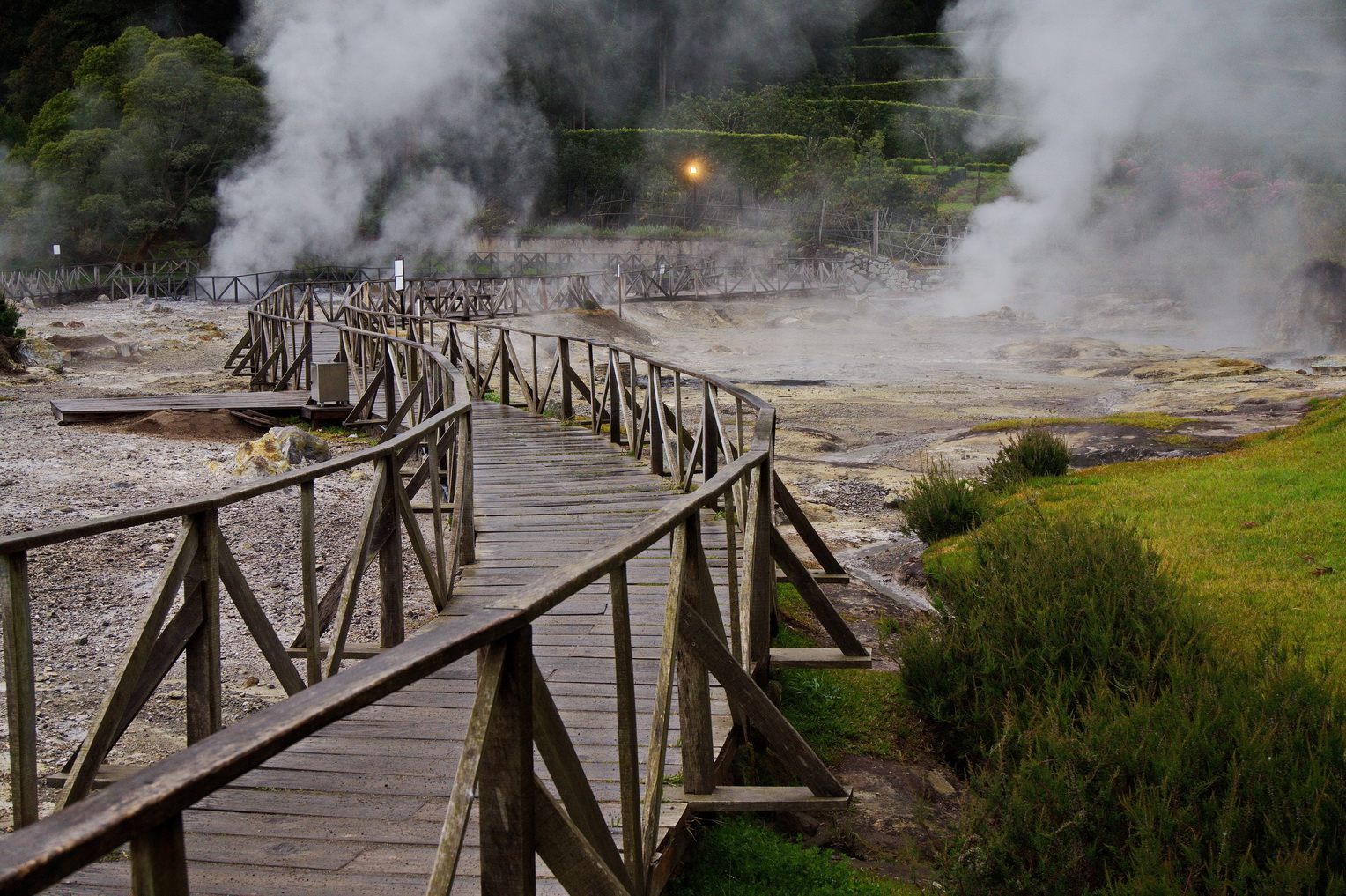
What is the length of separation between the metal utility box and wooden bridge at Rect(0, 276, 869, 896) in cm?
689

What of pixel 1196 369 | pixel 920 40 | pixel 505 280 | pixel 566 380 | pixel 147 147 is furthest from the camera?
pixel 920 40

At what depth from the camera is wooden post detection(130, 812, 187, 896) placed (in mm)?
1062

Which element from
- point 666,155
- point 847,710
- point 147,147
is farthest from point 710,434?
point 666,155

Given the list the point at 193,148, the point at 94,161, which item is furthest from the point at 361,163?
the point at 94,161

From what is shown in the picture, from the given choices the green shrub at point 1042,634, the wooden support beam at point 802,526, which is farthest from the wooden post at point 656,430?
the green shrub at point 1042,634

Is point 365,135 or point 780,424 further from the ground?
point 365,135

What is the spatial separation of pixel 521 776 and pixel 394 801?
4.04 feet

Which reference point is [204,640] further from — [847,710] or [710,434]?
[710,434]

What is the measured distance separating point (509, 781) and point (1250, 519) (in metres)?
6.50

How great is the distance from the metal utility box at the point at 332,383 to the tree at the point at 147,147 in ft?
81.3

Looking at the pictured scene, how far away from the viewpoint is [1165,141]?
39.3 m

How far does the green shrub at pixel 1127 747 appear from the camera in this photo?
109 inches

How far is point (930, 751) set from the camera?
4539mm

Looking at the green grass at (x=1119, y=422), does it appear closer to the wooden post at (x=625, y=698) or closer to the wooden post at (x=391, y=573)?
the wooden post at (x=391, y=573)
